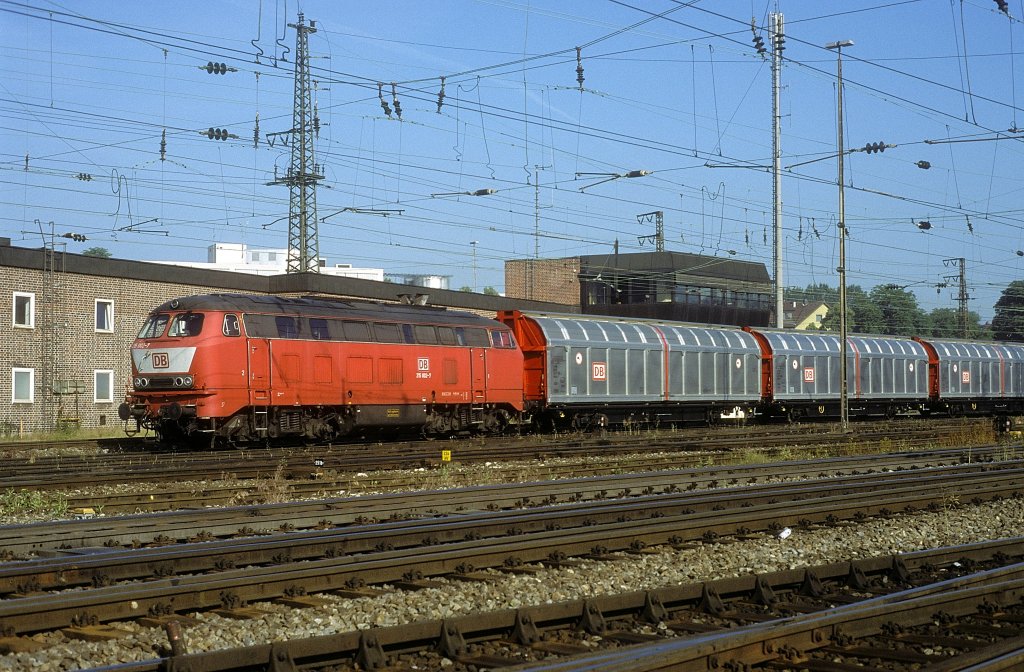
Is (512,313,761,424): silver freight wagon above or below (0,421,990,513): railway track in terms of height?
above

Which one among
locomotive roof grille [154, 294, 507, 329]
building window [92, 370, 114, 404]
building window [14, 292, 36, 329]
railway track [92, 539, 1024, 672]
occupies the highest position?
building window [14, 292, 36, 329]

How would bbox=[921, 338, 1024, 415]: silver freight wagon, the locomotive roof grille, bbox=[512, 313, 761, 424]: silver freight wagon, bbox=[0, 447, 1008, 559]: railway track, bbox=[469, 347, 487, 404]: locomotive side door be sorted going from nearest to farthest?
bbox=[0, 447, 1008, 559]: railway track
the locomotive roof grille
bbox=[469, 347, 487, 404]: locomotive side door
bbox=[512, 313, 761, 424]: silver freight wagon
bbox=[921, 338, 1024, 415]: silver freight wagon

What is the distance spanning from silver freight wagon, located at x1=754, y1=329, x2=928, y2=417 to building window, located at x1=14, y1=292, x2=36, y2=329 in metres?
24.4

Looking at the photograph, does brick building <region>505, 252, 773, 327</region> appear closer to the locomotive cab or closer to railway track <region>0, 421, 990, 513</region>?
railway track <region>0, 421, 990, 513</region>

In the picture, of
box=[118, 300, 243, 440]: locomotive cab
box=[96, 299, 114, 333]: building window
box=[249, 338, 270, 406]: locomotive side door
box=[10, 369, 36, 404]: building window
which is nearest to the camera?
box=[118, 300, 243, 440]: locomotive cab

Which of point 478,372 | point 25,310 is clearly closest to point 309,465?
point 478,372

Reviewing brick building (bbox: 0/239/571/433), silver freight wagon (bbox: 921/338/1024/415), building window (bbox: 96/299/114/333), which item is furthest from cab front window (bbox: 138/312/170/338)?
silver freight wagon (bbox: 921/338/1024/415)

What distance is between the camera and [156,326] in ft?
77.5

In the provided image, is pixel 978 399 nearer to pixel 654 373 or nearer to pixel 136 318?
pixel 654 373

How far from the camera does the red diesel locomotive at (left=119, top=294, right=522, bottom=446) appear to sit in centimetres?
2261

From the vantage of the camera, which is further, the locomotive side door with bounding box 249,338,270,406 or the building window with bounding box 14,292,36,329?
the building window with bounding box 14,292,36,329

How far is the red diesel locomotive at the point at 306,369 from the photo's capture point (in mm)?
22609

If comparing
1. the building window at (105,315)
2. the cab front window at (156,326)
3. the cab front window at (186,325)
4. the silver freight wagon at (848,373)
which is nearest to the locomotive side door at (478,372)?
the cab front window at (186,325)

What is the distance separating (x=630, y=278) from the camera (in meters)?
67.7
